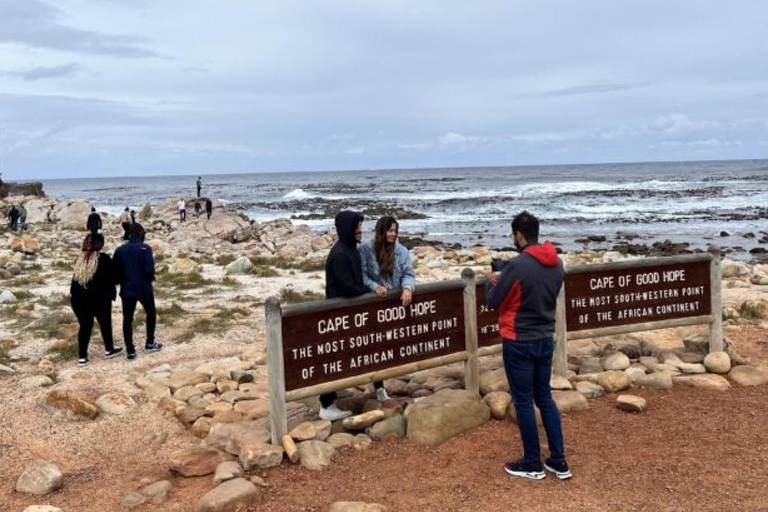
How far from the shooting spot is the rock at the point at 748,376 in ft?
21.8

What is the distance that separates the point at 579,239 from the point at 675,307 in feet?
79.8

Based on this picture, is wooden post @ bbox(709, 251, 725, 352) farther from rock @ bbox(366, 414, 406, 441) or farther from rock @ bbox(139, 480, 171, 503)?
rock @ bbox(139, 480, 171, 503)

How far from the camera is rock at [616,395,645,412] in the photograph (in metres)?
5.93

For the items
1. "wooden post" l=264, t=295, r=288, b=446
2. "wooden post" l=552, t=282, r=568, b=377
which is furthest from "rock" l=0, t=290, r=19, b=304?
"wooden post" l=552, t=282, r=568, b=377

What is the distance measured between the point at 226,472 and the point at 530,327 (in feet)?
7.78

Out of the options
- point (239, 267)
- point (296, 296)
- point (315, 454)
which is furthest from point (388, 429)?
point (239, 267)

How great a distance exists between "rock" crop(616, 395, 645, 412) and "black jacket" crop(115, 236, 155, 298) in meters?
5.61

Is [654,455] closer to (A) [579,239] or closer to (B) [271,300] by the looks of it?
(B) [271,300]

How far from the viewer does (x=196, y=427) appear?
6.14 m

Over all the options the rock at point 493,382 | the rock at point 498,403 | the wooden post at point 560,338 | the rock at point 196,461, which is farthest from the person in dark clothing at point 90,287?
the wooden post at point 560,338

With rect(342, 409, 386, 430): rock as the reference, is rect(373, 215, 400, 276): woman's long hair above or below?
above

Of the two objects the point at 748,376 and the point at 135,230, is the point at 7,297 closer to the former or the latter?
the point at 135,230

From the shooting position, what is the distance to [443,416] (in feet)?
18.1

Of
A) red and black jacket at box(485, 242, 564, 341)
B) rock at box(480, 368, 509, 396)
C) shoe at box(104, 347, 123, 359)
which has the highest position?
red and black jacket at box(485, 242, 564, 341)
